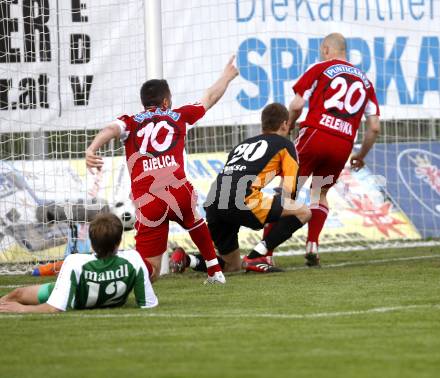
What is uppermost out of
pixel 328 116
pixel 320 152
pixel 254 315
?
pixel 328 116

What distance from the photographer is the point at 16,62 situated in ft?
39.1

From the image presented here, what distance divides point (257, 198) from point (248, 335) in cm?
433

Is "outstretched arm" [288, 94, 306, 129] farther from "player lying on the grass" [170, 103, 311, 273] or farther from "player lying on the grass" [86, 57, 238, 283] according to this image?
"player lying on the grass" [86, 57, 238, 283]

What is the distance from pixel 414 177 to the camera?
569 inches

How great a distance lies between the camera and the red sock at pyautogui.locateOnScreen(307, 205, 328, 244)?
1083 cm

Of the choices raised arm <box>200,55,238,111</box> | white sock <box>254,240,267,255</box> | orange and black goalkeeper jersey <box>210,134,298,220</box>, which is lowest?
white sock <box>254,240,267,255</box>

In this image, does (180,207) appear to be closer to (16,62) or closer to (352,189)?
(16,62)

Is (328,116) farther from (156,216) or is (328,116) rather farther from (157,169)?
(156,216)

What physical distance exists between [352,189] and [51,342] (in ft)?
28.5

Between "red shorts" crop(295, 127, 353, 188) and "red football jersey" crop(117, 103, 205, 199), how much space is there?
199cm

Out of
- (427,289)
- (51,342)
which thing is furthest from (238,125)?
(51,342)

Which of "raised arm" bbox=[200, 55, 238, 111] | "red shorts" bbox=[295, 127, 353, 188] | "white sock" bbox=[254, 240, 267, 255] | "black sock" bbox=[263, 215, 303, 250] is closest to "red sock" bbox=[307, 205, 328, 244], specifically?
"red shorts" bbox=[295, 127, 353, 188]

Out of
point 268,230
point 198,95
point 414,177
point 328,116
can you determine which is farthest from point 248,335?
point 414,177

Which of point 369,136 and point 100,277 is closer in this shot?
point 100,277
